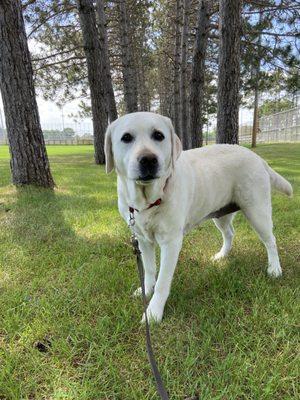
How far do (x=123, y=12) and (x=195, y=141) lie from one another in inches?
265

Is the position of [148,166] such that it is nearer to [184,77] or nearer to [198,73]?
[198,73]

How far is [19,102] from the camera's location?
5.71 meters

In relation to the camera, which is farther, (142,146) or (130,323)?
(130,323)

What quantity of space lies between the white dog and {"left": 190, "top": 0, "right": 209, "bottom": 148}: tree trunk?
7.94 m

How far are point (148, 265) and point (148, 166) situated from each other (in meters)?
1.01

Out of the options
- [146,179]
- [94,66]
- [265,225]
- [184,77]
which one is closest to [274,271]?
[265,225]

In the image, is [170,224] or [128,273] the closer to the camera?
[170,224]

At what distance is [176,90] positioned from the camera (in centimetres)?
1681

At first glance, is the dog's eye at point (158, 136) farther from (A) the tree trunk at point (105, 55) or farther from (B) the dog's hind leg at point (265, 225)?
(A) the tree trunk at point (105, 55)

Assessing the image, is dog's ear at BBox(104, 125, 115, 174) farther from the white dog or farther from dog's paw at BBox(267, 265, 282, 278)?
dog's paw at BBox(267, 265, 282, 278)

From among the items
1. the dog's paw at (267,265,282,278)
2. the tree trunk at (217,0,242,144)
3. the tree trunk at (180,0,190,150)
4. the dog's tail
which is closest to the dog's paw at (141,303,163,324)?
the dog's paw at (267,265,282,278)

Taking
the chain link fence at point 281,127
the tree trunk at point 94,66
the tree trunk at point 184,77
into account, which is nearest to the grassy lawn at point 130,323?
the tree trunk at point 94,66

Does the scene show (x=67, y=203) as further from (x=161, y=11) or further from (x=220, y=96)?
(x=161, y=11)

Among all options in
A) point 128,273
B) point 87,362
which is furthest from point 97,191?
point 87,362
